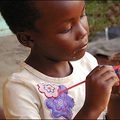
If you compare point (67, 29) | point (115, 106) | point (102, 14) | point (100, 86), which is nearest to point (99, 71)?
point (100, 86)

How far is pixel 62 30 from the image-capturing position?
4.09 feet

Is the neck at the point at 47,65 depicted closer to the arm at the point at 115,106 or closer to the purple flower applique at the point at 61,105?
the purple flower applique at the point at 61,105

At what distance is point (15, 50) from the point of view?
10.4 feet

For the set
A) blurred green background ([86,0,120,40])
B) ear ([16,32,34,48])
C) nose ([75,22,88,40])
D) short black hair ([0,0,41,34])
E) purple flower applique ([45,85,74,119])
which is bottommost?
blurred green background ([86,0,120,40])

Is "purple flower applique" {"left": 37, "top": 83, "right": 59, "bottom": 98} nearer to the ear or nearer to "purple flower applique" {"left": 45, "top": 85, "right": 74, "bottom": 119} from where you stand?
"purple flower applique" {"left": 45, "top": 85, "right": 74, "bottom": 119}

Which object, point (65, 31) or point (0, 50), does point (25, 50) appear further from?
point (65, 31)

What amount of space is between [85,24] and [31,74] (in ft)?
0.78

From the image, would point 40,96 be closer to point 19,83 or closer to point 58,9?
point 19,83

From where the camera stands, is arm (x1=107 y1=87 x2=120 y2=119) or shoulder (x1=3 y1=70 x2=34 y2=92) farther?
arm (x1=107 y1=87 x2=120 y2=119)

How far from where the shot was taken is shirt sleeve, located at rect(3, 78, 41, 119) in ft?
4.16

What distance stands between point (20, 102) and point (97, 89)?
0.77 feet

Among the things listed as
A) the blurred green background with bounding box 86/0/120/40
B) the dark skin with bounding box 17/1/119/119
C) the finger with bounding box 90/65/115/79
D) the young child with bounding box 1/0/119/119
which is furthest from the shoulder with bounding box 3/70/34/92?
the blurred green background with bounding box 86/0/120/40

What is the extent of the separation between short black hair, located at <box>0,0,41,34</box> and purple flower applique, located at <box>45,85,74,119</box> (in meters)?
0.24

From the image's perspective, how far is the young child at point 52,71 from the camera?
1234mm
